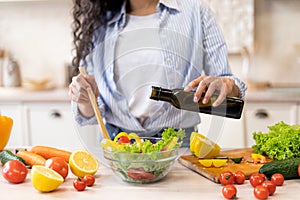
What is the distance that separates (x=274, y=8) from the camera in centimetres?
321

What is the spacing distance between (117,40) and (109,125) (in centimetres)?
31

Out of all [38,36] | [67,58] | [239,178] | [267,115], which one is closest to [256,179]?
[239,178]

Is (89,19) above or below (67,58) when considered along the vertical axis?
above

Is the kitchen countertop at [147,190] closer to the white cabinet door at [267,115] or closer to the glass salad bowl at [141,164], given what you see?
the glass salad bowl at [141,164]

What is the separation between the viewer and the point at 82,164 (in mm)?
1403

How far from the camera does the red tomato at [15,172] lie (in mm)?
1354

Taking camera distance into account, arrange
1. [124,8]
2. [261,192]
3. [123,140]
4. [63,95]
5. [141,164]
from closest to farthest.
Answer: [261,192] → [141,164] → [123,140] → [124,8] → [63,95]

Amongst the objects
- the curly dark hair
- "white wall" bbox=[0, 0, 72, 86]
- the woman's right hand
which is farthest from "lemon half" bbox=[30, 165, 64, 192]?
"white wall" bbox=[0, 0, 72, 86]

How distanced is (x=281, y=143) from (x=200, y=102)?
270 mm

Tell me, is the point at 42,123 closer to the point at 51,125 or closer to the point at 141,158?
the point at 51,125

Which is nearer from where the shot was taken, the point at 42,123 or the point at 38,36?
the point at 42,123

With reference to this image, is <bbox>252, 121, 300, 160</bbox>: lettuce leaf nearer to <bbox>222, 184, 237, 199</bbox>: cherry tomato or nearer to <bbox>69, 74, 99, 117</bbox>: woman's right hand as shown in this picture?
<bbox>222, 184, 237, 199</bbox>: cherry tomato

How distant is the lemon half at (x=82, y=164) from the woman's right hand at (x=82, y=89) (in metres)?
0.21

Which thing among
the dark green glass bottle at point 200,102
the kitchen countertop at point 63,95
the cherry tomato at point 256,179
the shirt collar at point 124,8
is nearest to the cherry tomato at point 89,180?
the dark green glass bottle at point 200,102
